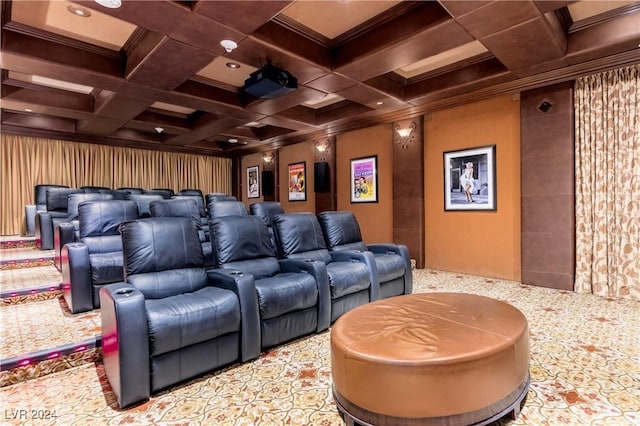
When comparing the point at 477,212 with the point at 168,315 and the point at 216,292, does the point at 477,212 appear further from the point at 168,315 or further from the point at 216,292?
the point at 168,315

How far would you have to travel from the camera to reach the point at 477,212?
16.6 ft

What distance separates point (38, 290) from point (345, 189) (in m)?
5.08

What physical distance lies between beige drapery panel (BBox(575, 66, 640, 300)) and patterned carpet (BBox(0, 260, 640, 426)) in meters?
1.24

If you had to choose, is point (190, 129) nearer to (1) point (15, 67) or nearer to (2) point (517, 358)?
(1) point (15, 67)

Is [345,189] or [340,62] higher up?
[340,62]

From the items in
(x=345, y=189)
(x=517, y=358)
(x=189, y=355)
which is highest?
(x=345, y=189)

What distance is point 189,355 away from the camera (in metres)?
2.13

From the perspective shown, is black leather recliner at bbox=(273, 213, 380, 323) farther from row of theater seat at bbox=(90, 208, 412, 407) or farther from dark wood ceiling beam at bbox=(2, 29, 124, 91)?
dark wood ceiling beam at bbox=(2, 29, 124, 91)

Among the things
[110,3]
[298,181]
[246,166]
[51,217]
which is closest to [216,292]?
[110,3]

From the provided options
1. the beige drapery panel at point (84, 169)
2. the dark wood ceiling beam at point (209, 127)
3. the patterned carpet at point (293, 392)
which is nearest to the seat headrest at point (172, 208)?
the patterned carpet at point (293, 392)

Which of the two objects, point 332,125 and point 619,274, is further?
point 332,125

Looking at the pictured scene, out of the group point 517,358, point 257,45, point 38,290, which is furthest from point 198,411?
point 257,45

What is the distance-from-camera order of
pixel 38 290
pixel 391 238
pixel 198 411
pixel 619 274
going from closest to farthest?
1. pixel 198 411
2. pixel 38 290
3. pixel 619 274
4. pixel 391 238

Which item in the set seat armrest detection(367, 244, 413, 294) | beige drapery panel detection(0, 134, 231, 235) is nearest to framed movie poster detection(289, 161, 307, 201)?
beige drapery panel detection(0, 134, 231, 235)
